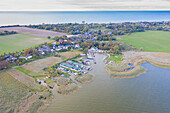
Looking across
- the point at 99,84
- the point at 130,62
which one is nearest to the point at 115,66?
the point at 130,62

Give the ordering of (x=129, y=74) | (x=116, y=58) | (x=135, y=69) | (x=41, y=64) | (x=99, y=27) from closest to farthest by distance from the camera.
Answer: (x=129, y=74)
(x=135, y=69)
(x=41, y=64)
(x=116, y=58)
(x=99, y=27)

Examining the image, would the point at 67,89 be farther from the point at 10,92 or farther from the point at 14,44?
the point at 14,44

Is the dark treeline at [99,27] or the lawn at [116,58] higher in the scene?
the dark treeline at [99,27]

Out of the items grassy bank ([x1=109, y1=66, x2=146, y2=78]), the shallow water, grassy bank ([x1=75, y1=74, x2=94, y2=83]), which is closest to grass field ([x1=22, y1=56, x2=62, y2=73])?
grassy bank ([x1=75, y1=74, x2=94, y2=83])

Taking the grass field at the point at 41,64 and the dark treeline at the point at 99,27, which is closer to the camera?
the grass field at the point at 41,64

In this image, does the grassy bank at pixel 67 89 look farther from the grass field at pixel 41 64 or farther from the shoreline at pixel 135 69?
the shoreline at pixel 135 69

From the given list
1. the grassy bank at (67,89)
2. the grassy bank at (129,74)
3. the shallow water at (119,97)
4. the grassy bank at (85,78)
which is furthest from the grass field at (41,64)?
the grassy bank at (129,74)

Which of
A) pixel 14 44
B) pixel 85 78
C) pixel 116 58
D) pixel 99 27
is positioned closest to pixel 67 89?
pixel 85 78

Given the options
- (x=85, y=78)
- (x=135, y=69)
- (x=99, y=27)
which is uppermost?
(x=99, y=27)
